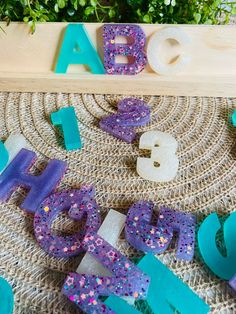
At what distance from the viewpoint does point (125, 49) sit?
659 mm

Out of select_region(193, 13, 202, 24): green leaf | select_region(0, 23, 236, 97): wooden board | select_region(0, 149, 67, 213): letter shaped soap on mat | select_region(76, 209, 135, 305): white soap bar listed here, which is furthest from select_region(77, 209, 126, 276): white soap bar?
select_region(193, 13, 202, 24): green leaf

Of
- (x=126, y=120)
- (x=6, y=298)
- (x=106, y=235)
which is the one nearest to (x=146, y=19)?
(x=126, y=120)

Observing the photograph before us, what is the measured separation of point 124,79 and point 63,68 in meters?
0.11

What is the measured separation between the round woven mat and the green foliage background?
0.14 meters

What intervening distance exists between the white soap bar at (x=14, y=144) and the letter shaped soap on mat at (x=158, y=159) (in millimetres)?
191

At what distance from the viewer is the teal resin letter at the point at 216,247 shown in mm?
457

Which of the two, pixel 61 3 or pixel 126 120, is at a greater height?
pixel 61 3

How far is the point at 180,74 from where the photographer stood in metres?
0.68

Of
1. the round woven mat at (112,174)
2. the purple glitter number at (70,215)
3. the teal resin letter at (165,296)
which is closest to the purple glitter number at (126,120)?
the round woven mat at (112,174)

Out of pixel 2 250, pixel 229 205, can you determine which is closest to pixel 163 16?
pixel 229 205

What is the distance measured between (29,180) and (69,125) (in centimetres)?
13

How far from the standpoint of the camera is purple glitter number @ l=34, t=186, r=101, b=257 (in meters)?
0.48

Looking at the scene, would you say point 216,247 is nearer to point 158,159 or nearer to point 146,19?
point 158,159

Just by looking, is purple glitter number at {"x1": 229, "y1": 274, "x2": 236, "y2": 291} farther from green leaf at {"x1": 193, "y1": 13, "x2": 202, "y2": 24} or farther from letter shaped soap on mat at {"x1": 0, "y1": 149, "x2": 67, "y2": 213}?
green leaf at {"x1": 193, "y1": 13, "x2": 202, "y2": 24}
